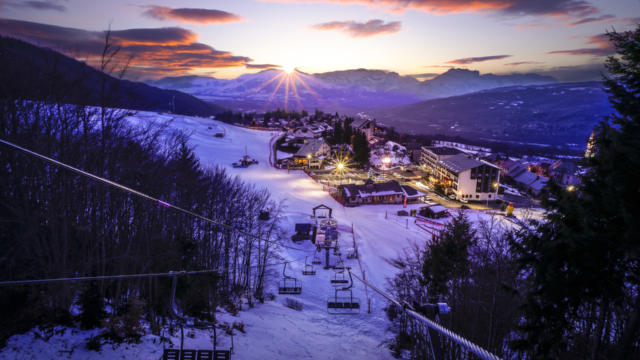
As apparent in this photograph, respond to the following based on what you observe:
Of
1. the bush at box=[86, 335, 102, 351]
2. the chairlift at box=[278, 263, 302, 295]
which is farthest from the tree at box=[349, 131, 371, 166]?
the bush at box=[86, 335, 102, 351]

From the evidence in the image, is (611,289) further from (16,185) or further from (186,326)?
(16,185)

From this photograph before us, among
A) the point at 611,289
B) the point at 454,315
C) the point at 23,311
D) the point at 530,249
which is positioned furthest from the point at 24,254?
the point at 454,315

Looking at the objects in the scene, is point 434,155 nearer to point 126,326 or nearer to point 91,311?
point 126,326

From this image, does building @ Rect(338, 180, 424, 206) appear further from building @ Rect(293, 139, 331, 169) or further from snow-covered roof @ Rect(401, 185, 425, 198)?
building @ Rect(293, 139, 331, 169)

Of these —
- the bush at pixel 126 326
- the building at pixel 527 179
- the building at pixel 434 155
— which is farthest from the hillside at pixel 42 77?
the building at pixel 527 179

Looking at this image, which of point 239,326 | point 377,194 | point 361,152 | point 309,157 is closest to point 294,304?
point 239,326

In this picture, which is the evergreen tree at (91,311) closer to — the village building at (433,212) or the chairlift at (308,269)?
the chairlift at (308,269)
